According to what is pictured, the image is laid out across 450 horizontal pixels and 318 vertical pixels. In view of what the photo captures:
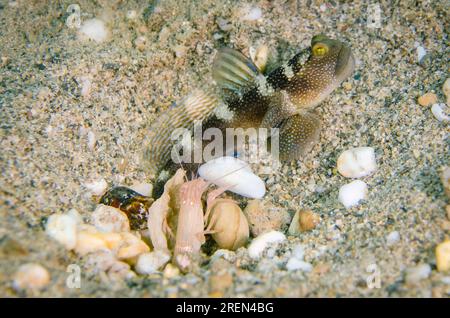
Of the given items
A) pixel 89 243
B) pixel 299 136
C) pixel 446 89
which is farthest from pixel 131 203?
pixel 446 89

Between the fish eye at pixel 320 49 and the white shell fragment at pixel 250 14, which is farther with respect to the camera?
the white shell fragment at pixel 250 14

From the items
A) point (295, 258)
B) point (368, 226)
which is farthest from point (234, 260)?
point (368, 226)

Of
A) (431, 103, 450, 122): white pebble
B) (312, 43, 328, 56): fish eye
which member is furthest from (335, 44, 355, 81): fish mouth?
(431, 103, 450, 122): white pebble

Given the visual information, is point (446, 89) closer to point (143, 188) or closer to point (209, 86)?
point (209, 86)

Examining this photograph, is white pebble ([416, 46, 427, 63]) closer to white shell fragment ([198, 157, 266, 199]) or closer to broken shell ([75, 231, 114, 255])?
white shell fragment ([198, 157, 266, 199])

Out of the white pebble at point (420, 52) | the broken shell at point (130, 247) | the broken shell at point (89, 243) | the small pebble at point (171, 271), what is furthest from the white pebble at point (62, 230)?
the white pebble at point (420, 52)

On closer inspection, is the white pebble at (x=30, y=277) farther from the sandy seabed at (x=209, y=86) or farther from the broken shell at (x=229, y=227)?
the broken shell at (x=229, y=227)
